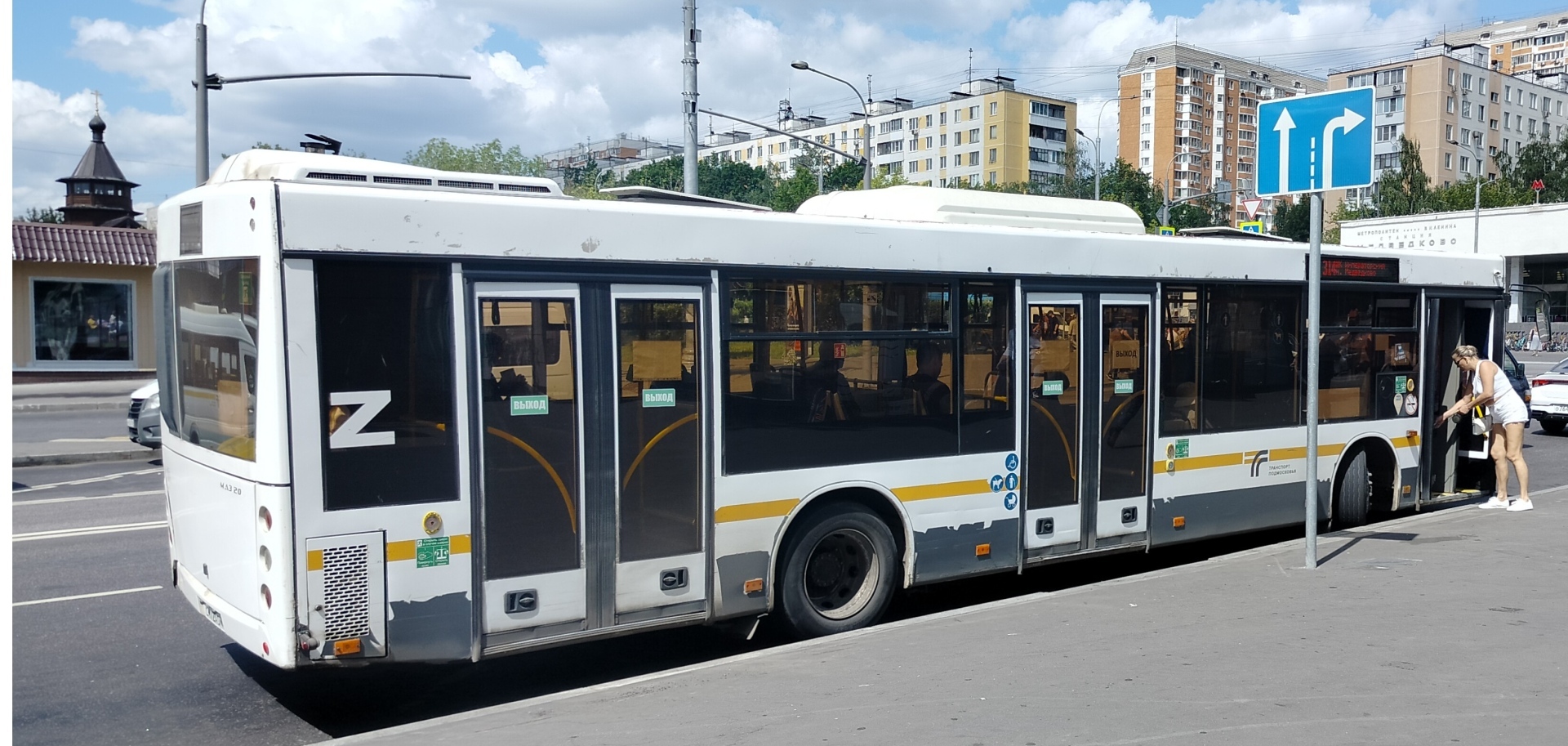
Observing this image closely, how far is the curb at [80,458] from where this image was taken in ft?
54.3

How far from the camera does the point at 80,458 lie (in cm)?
1697

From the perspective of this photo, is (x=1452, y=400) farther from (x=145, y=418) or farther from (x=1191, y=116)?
(x=1191, y=116)

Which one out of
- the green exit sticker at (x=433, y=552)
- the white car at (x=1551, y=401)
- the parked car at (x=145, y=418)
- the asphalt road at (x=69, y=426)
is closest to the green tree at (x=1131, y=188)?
the white car at (x=1551, y=401)

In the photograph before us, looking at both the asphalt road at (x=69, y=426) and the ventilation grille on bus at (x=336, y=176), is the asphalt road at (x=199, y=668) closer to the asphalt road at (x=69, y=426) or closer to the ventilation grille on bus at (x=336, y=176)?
the ventilation grille on bus at (x=336, y=176)

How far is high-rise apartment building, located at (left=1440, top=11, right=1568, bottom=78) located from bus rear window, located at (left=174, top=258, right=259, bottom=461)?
154750 mm

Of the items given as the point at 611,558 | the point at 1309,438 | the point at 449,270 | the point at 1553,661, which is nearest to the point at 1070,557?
the point at 1309,438

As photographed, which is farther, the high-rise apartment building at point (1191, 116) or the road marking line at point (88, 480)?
the high-rise apartment building at point (1191, 116)

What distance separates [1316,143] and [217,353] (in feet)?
24.5

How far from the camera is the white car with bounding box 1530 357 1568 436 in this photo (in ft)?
70.0

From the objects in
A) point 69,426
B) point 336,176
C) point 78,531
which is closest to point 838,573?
point 336,176

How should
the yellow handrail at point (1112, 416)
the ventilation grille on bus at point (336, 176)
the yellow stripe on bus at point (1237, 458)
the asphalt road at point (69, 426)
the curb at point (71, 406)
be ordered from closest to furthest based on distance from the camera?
the ventilation grille on bus at point (336, 176) < the yellow handrail at point (1112, 416) < the yellow stripe on bus at point (1237, 458) < the asphalt road at point (69, 426) < the curb at point (71, 406)

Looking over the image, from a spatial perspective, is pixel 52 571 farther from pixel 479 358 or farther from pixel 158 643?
pixel 479 358

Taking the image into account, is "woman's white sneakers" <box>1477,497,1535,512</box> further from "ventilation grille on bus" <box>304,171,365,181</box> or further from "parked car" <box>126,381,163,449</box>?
"parked car" <box>126,381,163,449</box>

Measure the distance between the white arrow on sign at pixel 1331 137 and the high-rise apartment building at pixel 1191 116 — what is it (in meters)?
119
